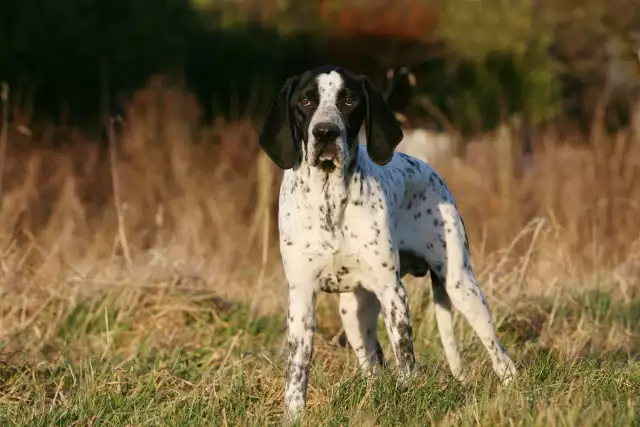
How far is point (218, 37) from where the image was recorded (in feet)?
56.5

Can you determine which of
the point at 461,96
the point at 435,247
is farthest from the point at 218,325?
the point at 461,96

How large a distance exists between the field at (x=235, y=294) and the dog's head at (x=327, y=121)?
0.97m

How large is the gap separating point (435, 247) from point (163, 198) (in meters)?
5.01

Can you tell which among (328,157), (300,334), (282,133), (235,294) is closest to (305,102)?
(282,133)

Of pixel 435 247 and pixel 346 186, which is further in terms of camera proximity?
pixel 435 247

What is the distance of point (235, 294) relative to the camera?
7.53 m

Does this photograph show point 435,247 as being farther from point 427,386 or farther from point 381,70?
point 381,70

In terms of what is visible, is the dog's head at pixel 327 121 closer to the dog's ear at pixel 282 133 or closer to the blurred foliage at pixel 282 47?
the dog's ear at pixel 282 133

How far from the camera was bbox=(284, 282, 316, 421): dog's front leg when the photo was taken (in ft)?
16.0

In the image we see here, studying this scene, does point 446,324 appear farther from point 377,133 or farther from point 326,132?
point 326,132

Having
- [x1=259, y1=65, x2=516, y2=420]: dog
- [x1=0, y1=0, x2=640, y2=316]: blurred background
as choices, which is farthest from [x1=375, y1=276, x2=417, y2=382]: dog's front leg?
[x1=0, y1=0, x2=640, y2=316]: blurred background

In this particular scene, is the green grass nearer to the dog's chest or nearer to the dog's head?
the dog's chest

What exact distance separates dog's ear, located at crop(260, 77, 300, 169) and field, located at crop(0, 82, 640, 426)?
39.0 inches

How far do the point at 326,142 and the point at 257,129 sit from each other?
7.86 metres
